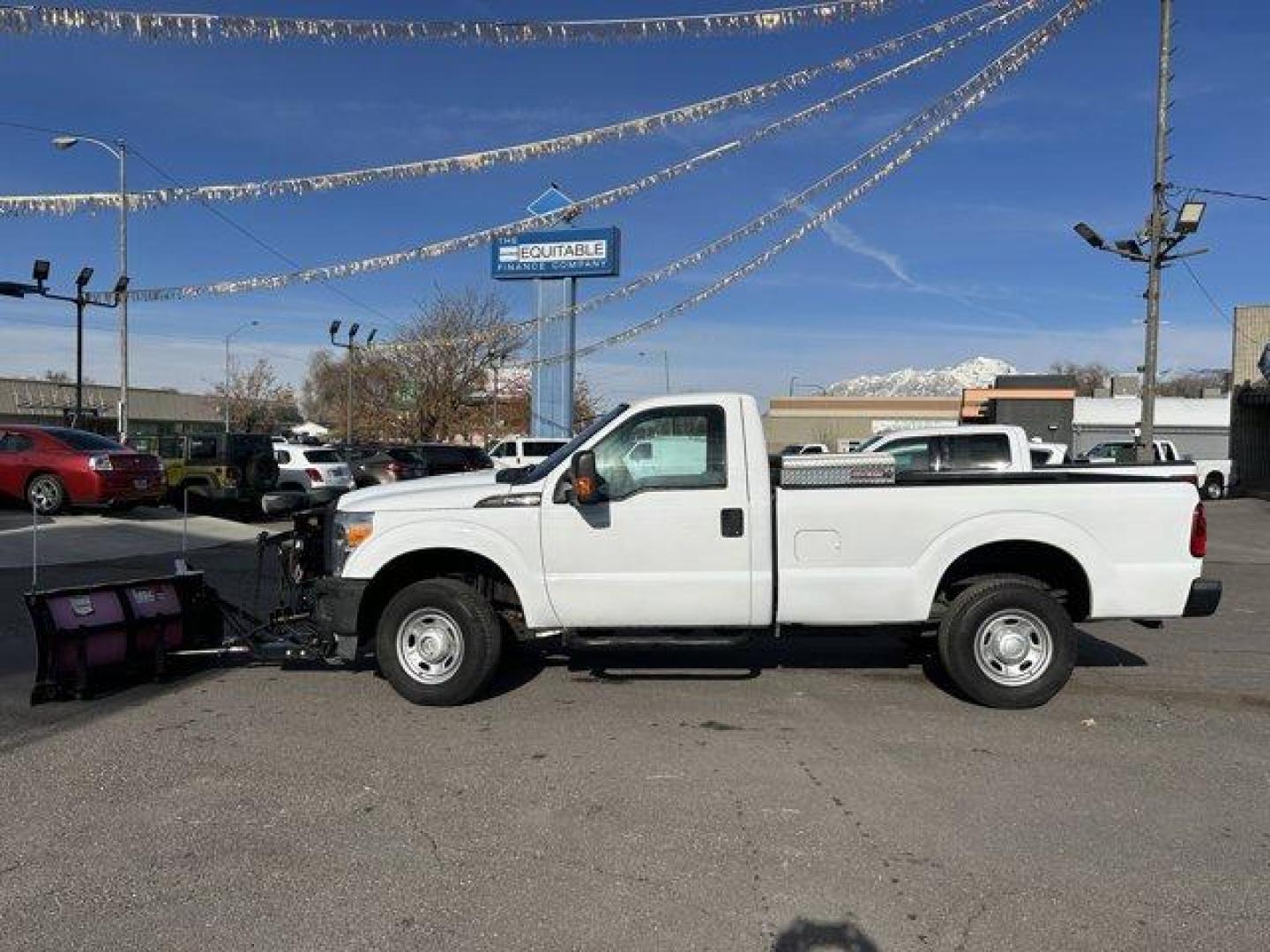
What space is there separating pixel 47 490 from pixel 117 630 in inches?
442

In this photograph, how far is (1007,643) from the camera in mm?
6105

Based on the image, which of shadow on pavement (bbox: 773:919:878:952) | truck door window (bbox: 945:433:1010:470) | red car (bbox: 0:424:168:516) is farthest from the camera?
red car (bbox: 0:424:168:516)

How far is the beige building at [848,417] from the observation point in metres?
75.1

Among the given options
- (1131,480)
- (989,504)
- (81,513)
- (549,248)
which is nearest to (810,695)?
(989,504)

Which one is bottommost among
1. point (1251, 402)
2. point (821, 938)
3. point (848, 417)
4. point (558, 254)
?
point (821, 938)

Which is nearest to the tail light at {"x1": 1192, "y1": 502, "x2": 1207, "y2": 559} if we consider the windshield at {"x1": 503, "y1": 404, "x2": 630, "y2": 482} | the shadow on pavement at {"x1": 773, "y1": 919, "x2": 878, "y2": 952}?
the windshield at {"x1": 503, "y1": 404, "x2": 630, "y2": 482}

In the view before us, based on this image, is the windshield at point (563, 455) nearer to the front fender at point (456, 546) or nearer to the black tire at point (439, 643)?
the front fender at point (456, 546)

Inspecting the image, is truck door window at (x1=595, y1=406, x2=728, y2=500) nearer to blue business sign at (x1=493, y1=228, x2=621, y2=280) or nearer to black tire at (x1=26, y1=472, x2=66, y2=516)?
black tire at (x1=26, y1=472, x2=66, y2=516)

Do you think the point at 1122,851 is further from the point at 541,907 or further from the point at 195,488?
the point at 195,488

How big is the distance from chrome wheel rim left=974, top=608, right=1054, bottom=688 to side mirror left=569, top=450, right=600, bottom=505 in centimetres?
261

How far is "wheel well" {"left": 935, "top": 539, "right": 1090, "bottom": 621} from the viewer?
6266 millimetres

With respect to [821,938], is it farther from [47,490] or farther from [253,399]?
[253,399]

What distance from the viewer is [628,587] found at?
6082mm

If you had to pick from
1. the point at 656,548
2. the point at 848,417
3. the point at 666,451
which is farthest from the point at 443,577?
the point at 848,417
